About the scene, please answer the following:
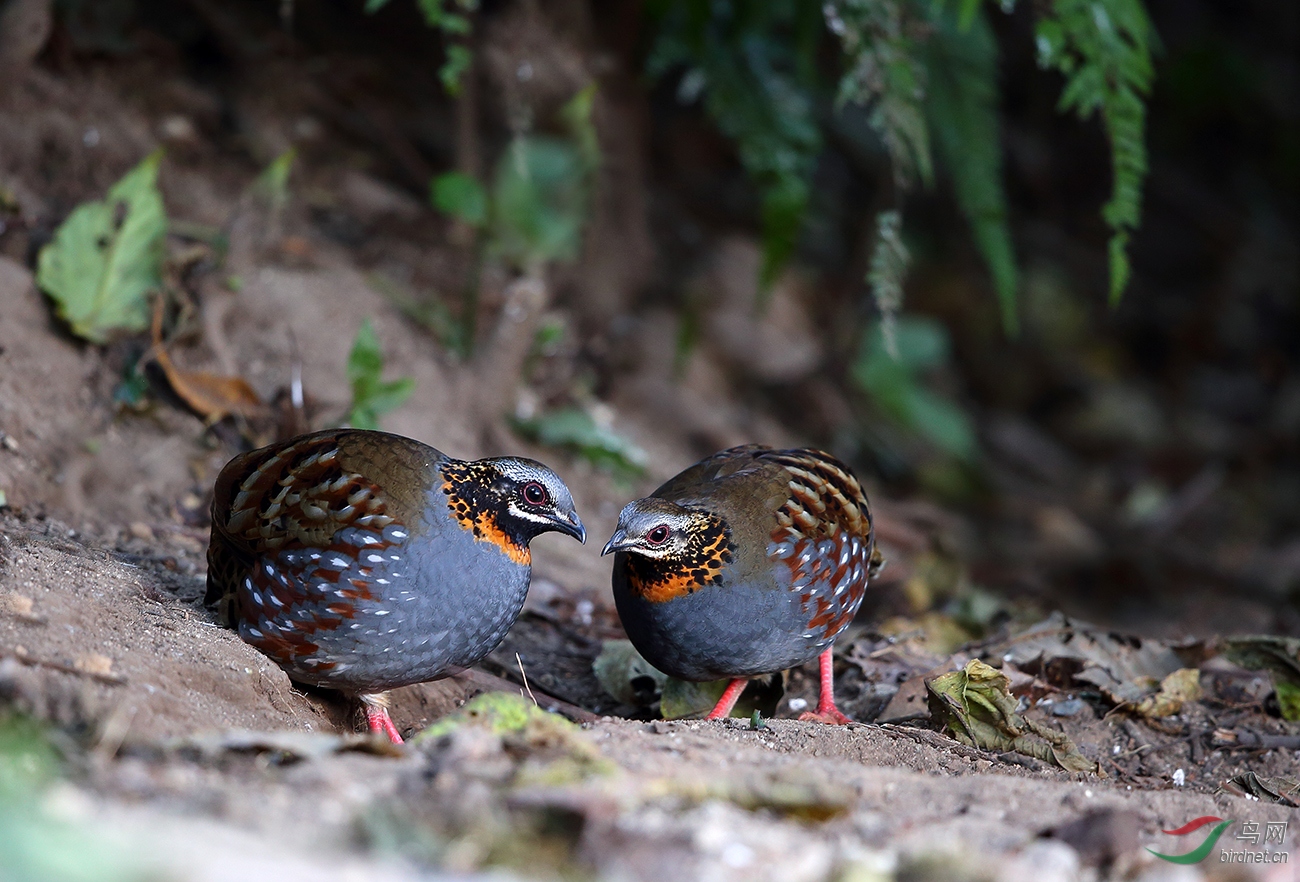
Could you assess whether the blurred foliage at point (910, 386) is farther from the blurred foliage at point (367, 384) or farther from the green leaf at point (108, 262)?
the green leaf at point (108, 262)

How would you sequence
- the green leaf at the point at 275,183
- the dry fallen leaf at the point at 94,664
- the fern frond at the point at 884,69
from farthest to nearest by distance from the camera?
the green leaf at the point at 275,183
the fern frond at the point at 884,69
the dry fallen leaf at the point at 94,664

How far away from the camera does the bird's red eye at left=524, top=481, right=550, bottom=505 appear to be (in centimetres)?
401

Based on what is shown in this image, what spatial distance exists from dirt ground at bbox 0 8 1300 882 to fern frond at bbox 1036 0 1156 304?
2168mm

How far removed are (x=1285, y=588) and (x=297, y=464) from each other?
619 centimetres

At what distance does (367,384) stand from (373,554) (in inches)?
67.7

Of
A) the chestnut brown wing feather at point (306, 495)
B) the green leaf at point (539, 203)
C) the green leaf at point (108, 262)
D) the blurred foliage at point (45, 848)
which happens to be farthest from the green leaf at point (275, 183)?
the blurred foliage at point (45, 848)

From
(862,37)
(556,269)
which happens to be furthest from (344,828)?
(556,269)

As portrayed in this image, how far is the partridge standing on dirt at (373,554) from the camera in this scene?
3752 millimetres

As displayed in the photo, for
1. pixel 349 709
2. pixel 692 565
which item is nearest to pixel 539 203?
pixel 692 565

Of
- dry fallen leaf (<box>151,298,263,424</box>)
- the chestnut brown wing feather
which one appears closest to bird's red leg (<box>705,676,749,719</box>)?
the chestnut brown wing feather

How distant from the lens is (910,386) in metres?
8.28

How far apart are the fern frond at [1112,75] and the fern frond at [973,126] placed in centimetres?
101

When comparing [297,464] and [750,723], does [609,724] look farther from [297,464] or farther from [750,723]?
[297,464]

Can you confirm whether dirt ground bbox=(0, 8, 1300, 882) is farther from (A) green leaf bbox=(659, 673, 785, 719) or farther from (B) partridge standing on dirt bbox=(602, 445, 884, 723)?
(B) partridge standing on dirt bbox=(602, 445, 884, 723)
